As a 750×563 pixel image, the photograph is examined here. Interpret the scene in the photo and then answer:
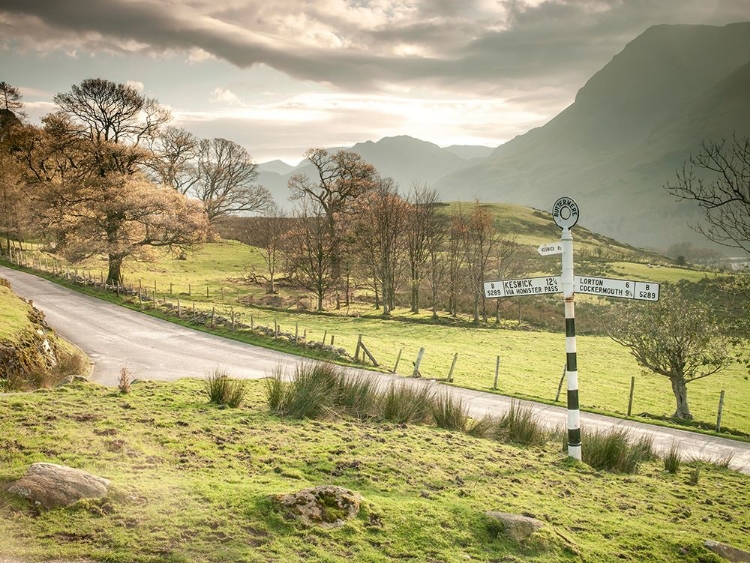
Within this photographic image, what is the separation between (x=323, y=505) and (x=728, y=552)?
5.55 m

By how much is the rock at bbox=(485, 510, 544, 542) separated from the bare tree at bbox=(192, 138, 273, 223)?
76659mm

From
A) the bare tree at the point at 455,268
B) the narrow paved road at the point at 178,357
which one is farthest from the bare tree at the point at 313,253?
the narrow paved road at the point at 178,357

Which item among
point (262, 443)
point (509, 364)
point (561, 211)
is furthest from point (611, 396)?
point (262, 443)

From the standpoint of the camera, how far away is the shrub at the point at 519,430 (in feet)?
39.5

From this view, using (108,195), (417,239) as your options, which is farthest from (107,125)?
(417,239)

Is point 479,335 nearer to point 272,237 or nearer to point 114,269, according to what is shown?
point 272,237

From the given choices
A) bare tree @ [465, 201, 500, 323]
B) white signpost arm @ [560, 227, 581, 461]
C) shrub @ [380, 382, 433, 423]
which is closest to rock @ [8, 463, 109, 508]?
shrub @ [380, 382, 433, 423]

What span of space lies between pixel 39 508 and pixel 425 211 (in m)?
52.4

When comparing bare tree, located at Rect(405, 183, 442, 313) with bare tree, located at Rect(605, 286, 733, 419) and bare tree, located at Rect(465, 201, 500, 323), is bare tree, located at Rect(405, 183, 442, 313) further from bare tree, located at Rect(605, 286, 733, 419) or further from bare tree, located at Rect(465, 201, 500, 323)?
bare tree, located at Rect(605, 286, 733, 419)

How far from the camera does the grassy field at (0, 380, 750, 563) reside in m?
5.45

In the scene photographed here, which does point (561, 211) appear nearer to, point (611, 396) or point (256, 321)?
point (611, 396)

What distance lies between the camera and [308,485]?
7.12 m

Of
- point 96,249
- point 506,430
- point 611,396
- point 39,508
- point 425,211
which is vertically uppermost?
point 425,211

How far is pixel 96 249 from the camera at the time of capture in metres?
39.8
